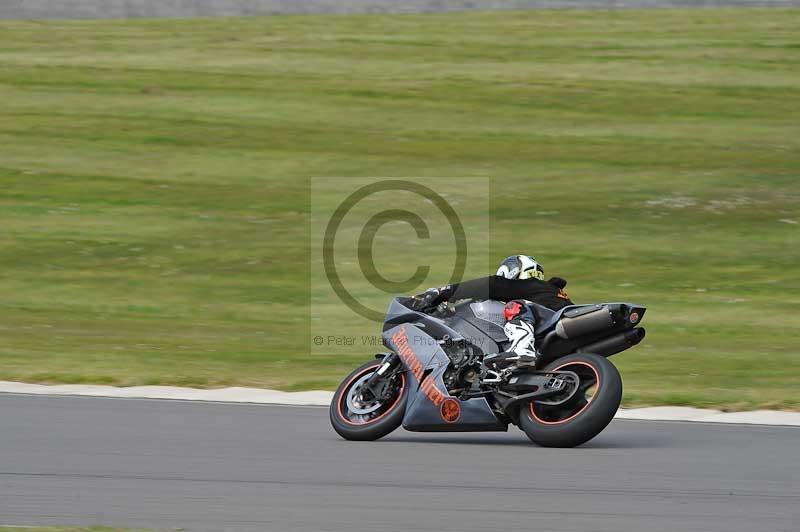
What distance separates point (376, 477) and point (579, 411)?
5.96 ft

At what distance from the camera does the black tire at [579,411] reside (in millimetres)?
9164

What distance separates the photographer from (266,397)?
1266 cm

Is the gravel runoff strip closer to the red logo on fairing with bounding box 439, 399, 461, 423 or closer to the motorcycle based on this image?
the motorcycle

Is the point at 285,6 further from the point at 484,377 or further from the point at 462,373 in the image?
the point at 484,377

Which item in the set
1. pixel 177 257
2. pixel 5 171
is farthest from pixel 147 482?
pixel 5 171

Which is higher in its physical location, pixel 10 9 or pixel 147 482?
pixel 10 9

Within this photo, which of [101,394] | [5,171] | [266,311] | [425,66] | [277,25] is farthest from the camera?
[277,25]

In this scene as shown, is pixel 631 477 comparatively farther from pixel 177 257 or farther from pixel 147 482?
pixel 177 257

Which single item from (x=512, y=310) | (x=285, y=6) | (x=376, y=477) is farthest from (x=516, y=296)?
(x=285, y=6)

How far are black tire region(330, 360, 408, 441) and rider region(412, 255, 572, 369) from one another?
0.71m

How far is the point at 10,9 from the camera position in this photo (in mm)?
36969

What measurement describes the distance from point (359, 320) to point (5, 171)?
10.6m

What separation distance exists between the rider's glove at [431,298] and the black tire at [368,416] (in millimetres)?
594

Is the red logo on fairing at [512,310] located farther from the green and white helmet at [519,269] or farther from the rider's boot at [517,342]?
the green and white helmet at [519,269]
